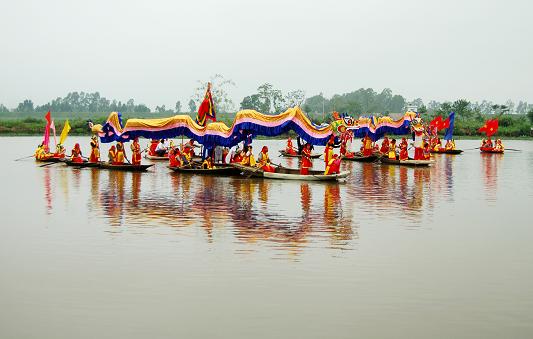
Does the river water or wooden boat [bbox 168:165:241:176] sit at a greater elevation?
wooden boat [bbox 168:165:241:176]

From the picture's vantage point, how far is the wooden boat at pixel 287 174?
22.8 metres

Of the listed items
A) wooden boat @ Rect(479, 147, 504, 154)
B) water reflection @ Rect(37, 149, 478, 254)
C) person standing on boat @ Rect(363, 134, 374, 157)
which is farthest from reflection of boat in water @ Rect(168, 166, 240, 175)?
wooden boat @ Rect(479, 147, 504, 154)

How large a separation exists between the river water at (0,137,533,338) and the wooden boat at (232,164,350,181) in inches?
113

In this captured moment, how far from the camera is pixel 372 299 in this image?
329 inches

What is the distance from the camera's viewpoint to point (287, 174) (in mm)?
23469

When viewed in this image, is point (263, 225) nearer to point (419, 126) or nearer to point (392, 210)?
point (392, 210)

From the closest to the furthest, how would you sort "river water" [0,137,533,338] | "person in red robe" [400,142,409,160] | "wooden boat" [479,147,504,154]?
"river water" [0,137,533,338], "person in red robe" [400,142,409,160], "wooden boat" [479,147,504,154]

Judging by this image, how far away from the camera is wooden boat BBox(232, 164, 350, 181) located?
22.8 metres

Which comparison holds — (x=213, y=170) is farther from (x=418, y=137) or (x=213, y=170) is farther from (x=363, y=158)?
(x=363, y=158)

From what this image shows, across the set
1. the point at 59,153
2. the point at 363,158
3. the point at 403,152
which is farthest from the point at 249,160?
the point at 59,153

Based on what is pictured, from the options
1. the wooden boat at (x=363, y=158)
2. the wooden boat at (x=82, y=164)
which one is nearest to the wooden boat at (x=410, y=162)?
the wooden boat at (x=363, y=158)

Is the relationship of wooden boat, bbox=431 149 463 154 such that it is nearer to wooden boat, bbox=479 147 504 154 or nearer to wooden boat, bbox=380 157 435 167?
wooden boat, bbox=479 147 504 154

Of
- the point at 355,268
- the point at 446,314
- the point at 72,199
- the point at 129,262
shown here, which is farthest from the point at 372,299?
the point at 72,199

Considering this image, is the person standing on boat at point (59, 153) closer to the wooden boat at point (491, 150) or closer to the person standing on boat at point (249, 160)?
the person standing on boat at point (249, 160)
